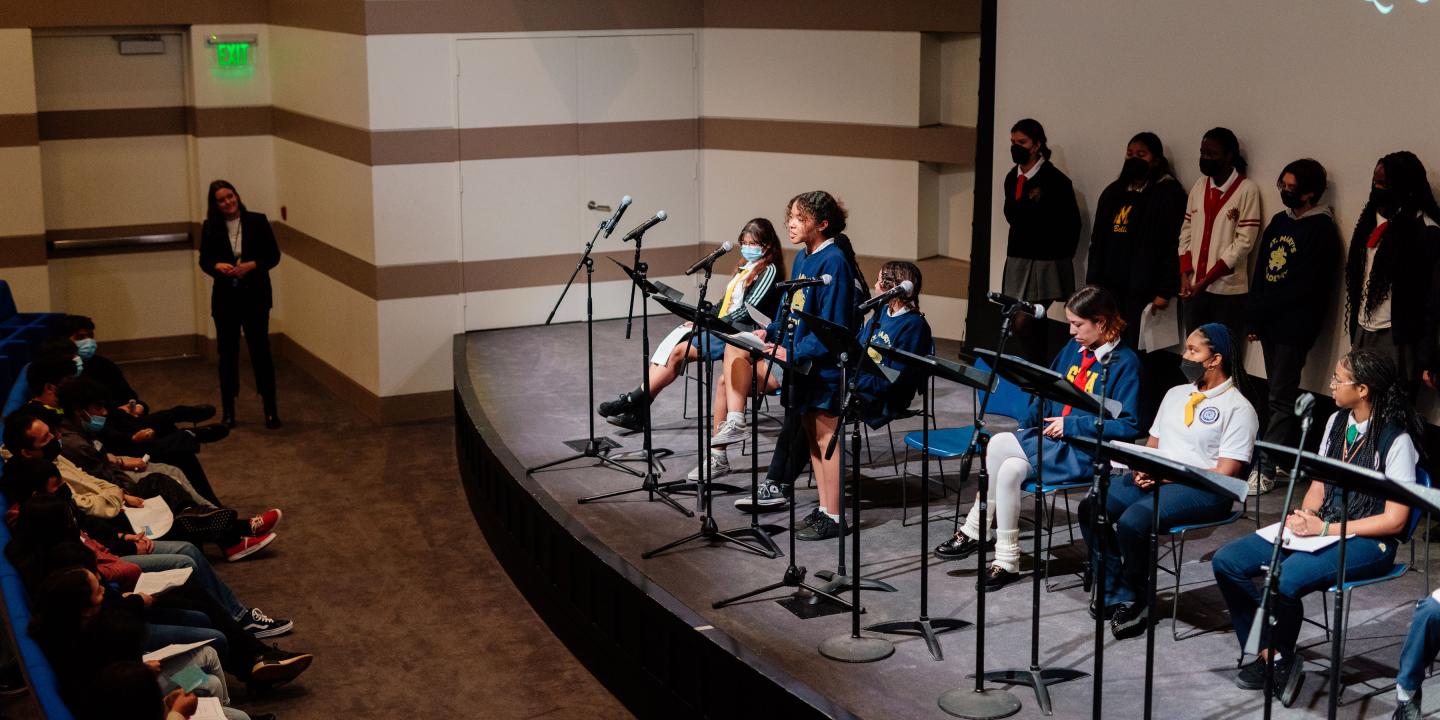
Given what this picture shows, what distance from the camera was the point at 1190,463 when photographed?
5141mm

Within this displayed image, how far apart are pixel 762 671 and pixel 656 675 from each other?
76 cm

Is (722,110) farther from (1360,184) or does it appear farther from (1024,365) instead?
(1024,365)

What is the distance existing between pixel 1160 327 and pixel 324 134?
17.3 feet

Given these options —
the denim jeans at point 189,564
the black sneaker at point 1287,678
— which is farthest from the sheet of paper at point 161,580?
the black sneaker at point 1287,678

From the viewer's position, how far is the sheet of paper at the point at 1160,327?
24.0 ft

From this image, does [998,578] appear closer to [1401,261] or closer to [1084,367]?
[1084,367]

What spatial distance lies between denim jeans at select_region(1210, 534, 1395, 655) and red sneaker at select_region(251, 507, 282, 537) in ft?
14.4

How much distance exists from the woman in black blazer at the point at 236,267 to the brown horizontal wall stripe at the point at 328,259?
0.49 m

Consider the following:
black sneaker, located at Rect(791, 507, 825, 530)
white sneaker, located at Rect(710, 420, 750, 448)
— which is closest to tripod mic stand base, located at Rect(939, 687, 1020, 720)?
black sneaker, located at Rect(791, 507, 825, 530)

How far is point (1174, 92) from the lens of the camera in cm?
725

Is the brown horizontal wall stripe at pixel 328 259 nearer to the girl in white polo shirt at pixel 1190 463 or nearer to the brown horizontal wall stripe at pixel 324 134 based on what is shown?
the brown horizontal wall stripe at pixel 324 134

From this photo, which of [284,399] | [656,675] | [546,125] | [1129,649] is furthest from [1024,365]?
[284,399]

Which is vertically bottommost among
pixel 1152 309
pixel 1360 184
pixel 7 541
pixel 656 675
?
pixel 656 675

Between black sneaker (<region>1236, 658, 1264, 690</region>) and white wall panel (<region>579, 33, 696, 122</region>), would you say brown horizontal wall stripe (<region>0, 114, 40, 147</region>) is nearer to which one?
white wall panel (<region>579, 33, 696, 122</region>)
